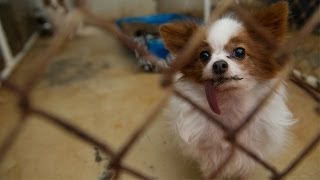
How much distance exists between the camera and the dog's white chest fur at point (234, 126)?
1534mm

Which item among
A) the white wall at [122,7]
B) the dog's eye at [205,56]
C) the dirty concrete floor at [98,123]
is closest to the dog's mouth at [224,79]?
the dog's eye at [205,56]

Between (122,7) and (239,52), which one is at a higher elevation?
(239,52)

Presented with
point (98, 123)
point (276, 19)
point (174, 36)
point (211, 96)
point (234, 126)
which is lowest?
point (98, 123)

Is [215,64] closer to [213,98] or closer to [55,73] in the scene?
[213,98]

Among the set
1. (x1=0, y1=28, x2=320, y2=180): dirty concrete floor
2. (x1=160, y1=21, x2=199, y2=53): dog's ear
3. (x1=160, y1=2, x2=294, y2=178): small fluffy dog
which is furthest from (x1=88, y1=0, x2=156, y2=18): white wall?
(x1=160, y1=21, x2=199, y2=53): dog's ear

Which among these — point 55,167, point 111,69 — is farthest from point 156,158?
point 111,69

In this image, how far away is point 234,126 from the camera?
1.54 m

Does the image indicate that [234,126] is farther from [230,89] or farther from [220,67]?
[220,67]

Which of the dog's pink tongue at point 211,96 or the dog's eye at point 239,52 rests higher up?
the dog's eye at point 239,52

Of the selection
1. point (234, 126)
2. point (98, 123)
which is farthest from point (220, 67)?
point (98, 123)

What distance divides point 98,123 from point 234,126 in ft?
2.91

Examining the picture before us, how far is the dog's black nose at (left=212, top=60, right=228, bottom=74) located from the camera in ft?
4.41

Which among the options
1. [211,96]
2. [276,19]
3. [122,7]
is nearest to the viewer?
[276,19]

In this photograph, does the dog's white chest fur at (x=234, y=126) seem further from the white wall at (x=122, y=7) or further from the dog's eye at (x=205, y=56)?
the white wall at (x=122, y=7)
